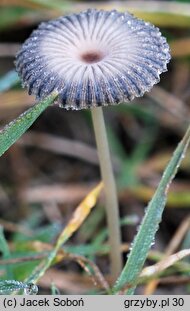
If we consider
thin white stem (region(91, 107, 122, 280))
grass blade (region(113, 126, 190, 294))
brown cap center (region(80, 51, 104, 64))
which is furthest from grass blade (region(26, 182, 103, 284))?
brown cap center (region(80, 51, 104, 64))

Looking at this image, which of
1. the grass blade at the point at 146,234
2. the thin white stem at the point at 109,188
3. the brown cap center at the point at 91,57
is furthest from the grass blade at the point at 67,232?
the brown cap center at the point at 91,57

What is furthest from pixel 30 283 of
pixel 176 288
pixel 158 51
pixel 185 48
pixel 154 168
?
pixel 185 48

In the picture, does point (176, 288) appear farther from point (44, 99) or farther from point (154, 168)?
point (44, 99)

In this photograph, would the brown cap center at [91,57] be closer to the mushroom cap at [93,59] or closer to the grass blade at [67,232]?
the mushroom cap at [93,59]

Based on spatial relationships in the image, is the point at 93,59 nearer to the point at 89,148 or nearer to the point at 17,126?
the point at 17,126

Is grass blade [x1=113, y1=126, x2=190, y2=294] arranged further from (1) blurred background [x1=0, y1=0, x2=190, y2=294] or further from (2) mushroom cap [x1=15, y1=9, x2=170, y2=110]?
(1) blurred background [x1=0, y1=0, x2=190, y2=294]

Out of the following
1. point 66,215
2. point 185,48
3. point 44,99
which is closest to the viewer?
point 44,99
